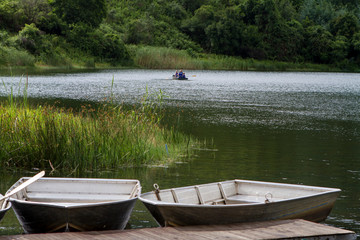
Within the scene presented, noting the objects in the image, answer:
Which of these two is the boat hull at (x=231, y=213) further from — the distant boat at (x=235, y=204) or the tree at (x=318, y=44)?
the tree at (x=318, y=44)

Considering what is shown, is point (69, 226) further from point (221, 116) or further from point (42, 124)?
point (221, 116)

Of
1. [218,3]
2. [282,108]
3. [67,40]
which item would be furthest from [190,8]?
[282,108]

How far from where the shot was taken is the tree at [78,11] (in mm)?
76688

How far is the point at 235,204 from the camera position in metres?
7.94

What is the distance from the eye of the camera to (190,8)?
102 m

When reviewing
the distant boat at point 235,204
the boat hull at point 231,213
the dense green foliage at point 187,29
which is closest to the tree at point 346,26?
the dense green foliage at point 187,29

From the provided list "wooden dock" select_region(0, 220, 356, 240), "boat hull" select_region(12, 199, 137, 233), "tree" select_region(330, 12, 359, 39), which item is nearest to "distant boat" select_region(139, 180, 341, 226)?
"wooden dock" select_region(0, 220, 356, 240)

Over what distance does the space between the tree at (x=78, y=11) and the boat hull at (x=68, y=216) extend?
7178cm

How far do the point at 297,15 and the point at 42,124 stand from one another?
100173 millimetres

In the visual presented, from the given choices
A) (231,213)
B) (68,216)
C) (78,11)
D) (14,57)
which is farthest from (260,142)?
(78,11)

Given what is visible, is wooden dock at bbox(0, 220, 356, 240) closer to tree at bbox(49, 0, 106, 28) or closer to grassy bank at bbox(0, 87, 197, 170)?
grassy bank at bbox(0, 87, 197, 170)

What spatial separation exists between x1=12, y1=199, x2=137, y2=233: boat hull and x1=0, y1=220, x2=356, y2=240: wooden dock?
184 mm

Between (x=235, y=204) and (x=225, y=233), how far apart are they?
77cm

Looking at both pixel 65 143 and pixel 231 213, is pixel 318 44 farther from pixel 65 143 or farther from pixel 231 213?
pixel 231 213
